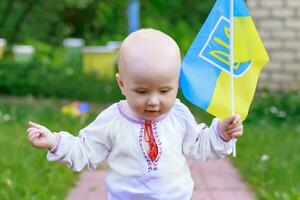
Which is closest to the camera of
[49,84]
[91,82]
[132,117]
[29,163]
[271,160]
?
[132,117]

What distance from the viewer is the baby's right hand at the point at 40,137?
10.5 feet

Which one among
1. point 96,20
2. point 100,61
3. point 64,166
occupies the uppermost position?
Result: point 64,166

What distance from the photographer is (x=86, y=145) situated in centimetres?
334

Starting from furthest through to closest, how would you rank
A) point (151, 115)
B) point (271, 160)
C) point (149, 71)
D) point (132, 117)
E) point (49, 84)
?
point (49, 84) → point (271, 160) → point (132, 117) → point (151, 115) → point (149, 71)

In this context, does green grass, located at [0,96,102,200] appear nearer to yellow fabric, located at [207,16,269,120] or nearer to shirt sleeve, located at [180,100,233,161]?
shirt sleeve, located at [180,100,233,161]

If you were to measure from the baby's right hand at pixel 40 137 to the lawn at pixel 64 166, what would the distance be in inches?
80.8

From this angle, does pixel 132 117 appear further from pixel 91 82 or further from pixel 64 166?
pixel 91 82

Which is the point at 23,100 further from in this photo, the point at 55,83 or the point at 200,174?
the point at 200,174

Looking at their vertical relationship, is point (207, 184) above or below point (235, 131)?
below

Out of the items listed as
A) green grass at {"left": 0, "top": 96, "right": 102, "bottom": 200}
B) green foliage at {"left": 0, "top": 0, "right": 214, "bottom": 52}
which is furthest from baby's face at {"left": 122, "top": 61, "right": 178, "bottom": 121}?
green foliage at {"left": 0, "top": 0, "right": 214, "bottom": 52}

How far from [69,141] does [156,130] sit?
363mm

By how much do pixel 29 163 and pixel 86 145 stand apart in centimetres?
287

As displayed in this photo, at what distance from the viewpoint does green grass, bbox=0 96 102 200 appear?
5391 millimetres

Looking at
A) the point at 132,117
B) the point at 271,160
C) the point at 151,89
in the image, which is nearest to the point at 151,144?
the point at 132,117
